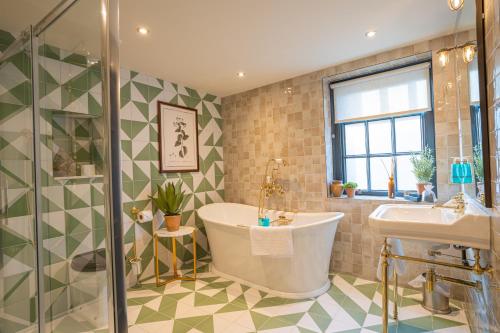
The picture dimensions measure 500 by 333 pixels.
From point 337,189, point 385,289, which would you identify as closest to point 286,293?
point 385,289

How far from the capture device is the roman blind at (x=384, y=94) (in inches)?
99.9

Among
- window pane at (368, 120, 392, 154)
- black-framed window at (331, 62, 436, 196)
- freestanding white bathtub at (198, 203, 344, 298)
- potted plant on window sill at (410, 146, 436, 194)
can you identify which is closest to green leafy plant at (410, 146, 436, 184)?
potted plant on window sill at (410, 146, 436, 194)

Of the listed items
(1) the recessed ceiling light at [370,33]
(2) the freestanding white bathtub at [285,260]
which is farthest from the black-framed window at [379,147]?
(1) the recessed ceiling light at [370,33]

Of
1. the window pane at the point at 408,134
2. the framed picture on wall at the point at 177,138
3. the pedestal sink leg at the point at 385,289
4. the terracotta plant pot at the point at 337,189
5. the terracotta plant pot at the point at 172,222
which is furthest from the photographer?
the framed picture on wall at the point at 177,138

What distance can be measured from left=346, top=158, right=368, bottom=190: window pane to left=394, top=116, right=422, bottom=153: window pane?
419 mm

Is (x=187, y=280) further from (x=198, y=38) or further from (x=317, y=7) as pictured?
(x=317, y=7)

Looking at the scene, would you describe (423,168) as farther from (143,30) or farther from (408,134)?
(143,30)

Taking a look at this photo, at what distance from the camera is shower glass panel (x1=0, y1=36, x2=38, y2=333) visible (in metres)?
1.41

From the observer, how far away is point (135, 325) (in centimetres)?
206

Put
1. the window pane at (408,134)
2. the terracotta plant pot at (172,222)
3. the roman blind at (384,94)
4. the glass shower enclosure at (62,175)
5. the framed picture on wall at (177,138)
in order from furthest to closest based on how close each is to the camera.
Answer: the framed picture on wall at (177,138), the terracotta plant pot at (172,222), the window pane at (408,134), the roman blind at (384,94), the glass shower enclosure at (62,175)

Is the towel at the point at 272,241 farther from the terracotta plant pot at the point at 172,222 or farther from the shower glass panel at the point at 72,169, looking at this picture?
the shower glass panel at the point at 72,169

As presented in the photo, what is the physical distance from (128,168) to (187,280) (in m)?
1.41

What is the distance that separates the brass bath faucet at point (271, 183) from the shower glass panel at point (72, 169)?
7.74 feet

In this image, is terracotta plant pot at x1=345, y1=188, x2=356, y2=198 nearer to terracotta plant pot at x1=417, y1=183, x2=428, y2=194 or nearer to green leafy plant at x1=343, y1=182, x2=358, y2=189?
green leafy plant at x1=343, y1=182, x2=358, y2=189
